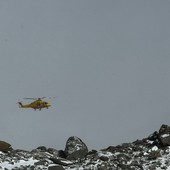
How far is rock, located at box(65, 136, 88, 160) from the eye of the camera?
122 ft

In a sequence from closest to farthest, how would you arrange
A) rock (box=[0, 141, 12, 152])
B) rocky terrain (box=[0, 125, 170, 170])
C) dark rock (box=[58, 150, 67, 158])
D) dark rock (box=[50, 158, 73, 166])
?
rocky terrain (box=[0, 125, 170, 170]), dark rock (box=[50, 158, 73, 166]), dark rock (box=[58, 150, 67, 158]), rock (box=[0, 141, 12, 152])

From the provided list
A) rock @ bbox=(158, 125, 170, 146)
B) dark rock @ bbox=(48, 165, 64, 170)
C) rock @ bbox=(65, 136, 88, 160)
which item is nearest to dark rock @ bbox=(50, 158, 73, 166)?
rock @ bbox=(65, 136, 88, 160)

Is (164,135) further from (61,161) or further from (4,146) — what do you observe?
(4,146)

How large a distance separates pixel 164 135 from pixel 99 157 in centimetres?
654

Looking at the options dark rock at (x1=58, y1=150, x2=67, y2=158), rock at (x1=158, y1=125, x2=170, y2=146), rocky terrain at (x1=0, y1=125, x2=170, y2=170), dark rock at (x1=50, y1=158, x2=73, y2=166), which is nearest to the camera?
rocky terrain at (x1=0, y1=125, x2=170, y2=170)

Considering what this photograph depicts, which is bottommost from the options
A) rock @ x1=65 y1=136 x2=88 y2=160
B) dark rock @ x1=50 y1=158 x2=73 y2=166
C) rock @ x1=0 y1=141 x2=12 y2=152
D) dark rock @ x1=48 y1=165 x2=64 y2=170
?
dark rock @ x1=48 y1=165 x2=64 y2=170

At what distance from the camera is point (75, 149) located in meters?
37.3

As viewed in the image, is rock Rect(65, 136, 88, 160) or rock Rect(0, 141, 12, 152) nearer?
rock Rect(65, 136, 88, 160)

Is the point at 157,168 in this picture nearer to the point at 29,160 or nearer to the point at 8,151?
the point at 29,160

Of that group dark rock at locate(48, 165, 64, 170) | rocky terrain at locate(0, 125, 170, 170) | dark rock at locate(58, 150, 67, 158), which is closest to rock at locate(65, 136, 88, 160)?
rocky terrain at locate(0, 125, 170, 170)

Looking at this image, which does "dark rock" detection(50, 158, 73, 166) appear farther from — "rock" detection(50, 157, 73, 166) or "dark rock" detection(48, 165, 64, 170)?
"dark rock" detection(48, 165, 64, 170)

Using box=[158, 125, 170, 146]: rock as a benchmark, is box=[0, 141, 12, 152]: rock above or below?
above

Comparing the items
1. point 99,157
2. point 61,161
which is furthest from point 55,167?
point 99,157

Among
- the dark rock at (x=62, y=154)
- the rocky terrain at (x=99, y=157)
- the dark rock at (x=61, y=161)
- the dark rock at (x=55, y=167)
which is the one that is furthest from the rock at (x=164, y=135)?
the dark rock at (x=55, y=167)
